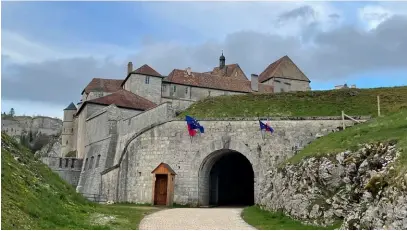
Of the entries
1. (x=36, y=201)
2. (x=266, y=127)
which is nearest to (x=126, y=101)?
(x=266, y=127)

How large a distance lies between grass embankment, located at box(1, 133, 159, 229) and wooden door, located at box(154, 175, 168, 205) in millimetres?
10683

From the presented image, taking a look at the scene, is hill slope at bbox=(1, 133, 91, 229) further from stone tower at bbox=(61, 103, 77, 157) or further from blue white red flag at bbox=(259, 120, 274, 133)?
stone tower at bbox=(61, 103, 77, 157)

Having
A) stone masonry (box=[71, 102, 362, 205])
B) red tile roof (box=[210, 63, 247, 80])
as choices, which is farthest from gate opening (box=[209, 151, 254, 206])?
red tile roof (box=[210, 63, 247, 80])

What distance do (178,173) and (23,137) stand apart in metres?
77.0

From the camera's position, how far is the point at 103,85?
64375 mm

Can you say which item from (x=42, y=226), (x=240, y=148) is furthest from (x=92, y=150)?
(x=42, y=226)

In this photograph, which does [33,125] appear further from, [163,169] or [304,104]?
[304,104]

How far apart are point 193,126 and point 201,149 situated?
1.51 m

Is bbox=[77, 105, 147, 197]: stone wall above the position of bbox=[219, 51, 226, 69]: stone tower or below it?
below

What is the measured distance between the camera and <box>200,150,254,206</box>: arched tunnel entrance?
29.7 m

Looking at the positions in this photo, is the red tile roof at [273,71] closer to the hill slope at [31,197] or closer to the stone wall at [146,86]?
the stone wall at [146,86]

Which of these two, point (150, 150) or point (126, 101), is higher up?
point (126, 101)

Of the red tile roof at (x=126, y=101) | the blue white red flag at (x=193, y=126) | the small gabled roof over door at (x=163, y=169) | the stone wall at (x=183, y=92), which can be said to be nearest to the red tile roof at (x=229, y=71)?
the stone wall at (x=183, y=92)

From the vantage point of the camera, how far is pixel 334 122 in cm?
2744
